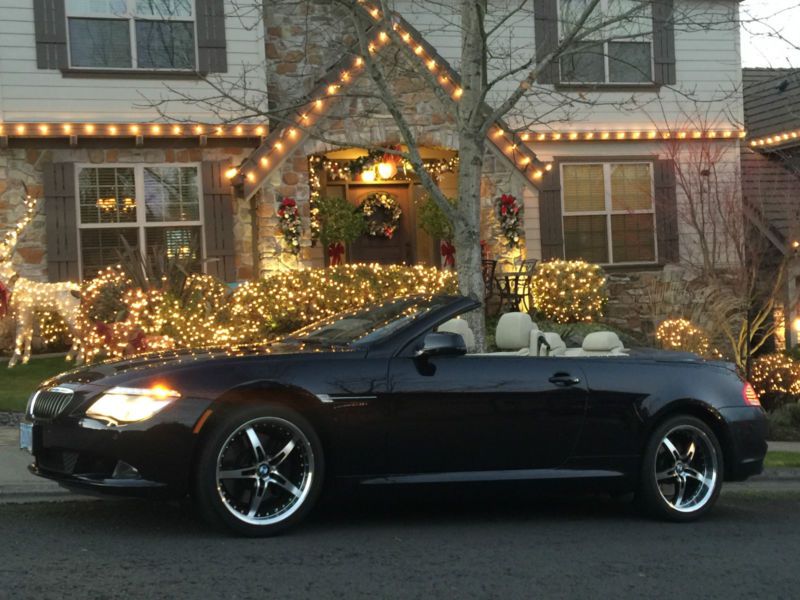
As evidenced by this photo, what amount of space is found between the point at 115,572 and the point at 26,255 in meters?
11.5

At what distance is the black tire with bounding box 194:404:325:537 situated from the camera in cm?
604

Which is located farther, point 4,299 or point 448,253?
point 448,253

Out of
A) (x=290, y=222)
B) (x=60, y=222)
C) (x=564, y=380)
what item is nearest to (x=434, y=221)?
(x=290, y=222)

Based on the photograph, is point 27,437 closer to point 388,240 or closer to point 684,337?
point 684,337

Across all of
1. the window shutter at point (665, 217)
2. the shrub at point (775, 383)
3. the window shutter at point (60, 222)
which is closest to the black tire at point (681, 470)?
the shrub at point (775, 383)

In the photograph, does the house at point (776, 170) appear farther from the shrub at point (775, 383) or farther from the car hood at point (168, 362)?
the car hood at point (168, 362)

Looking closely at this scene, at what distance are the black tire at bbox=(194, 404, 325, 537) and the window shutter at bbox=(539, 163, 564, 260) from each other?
1290 cm

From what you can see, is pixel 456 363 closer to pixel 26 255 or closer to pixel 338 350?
pixel 338 350

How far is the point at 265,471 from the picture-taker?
20.1 feet

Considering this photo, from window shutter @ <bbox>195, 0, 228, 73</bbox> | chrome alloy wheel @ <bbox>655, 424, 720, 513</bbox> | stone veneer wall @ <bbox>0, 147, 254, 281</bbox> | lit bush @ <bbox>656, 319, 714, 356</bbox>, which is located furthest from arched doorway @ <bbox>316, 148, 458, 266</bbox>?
chrome alloy wheel @ <bbox>655, 424, 720, 513</bbox>

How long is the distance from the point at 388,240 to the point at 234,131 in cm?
370

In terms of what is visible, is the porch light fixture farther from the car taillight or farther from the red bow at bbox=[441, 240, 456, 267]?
the car taillight

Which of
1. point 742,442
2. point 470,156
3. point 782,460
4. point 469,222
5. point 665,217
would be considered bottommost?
point 782,460

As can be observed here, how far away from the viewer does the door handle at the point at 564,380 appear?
689cm
